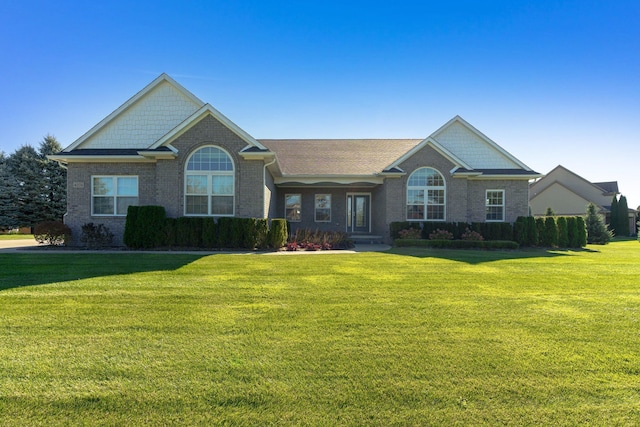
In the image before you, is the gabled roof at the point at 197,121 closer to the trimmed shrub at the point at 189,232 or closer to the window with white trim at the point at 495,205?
the trimmed shrub at the point at 189,232

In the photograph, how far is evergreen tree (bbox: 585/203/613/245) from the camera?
21641mm

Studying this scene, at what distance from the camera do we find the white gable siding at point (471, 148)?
18.3 m

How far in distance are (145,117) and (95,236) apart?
6.35 meters

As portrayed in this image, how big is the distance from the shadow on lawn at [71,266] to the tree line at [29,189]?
1220 inches

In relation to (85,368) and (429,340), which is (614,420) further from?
(85,368)

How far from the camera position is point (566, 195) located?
38.2 meters

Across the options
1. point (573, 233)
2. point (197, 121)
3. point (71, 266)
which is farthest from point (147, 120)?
point (573, 233)

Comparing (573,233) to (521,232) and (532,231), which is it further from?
(521,232)

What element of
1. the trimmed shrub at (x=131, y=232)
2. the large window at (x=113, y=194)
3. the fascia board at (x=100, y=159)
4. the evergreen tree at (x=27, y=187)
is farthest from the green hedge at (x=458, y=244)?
the evergreen tree at (x=27, y=187)

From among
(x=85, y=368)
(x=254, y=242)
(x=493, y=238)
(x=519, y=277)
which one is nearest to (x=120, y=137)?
(x=254, y=242)

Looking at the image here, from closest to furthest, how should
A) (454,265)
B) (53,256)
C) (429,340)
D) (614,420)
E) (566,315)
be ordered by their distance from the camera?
(614,420)
(429,340)
(566,315)
(454,265)
(53,256)

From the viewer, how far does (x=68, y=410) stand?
8.53 ft

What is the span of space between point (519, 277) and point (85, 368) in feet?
29.2

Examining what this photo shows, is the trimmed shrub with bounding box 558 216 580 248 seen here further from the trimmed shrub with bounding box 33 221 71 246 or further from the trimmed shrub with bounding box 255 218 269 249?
the trimmed shrub with bounding box 33 221 71 246
